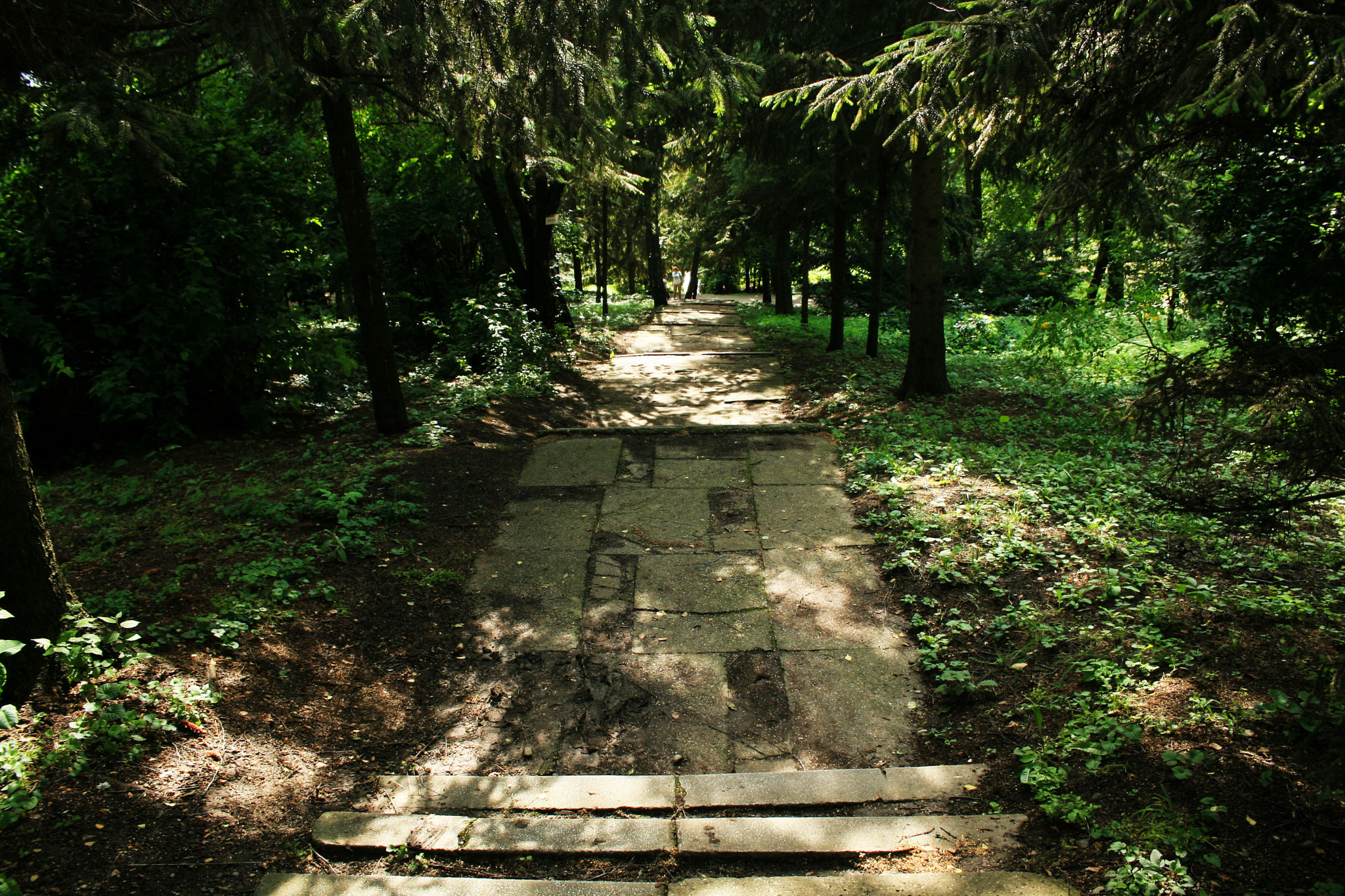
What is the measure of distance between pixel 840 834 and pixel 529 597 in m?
2.74

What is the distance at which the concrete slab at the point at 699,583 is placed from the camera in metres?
4.81

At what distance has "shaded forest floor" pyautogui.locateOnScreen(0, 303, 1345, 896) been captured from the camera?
8.18 feet

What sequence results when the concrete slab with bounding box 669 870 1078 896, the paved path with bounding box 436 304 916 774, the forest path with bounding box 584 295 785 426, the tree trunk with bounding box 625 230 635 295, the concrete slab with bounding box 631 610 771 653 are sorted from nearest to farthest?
the concrete slab with bounding box 669 870 1078 896, the paved path with bounding box 436 304 916 774, the concrete slab with bounding box 631 610 771 653, the forest path with bounding box 584 295 785 426, the tree trunk with bounding box 625 230 635 295

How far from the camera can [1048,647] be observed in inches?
146

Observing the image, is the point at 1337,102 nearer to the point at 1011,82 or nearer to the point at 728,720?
the point at 1011,82

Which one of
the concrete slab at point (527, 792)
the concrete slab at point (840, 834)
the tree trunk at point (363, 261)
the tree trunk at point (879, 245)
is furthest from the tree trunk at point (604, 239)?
the concrete slab at point (840, 834)

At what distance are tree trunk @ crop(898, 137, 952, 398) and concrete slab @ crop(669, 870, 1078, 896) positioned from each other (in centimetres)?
711

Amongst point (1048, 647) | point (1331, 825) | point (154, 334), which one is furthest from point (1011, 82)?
point (154, 334)

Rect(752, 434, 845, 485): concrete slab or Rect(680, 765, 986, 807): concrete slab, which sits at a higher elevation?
Rect(752, 434, 845, 485): concrete slab

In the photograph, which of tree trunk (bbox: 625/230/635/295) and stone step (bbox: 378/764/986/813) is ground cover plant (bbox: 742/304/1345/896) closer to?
stone step (bbox: 378/764/986/813)

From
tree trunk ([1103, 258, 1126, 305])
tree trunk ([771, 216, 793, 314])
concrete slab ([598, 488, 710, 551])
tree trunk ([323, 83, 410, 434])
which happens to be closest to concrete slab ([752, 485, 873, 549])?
concrete slab ([598, 488, 710, 551])

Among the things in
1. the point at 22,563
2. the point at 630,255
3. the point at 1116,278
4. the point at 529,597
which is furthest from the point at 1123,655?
the point at 630,255

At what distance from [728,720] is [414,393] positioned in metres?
7.09

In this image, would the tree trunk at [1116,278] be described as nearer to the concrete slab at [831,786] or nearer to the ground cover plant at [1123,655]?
the ground cover plant at [1123,655]
